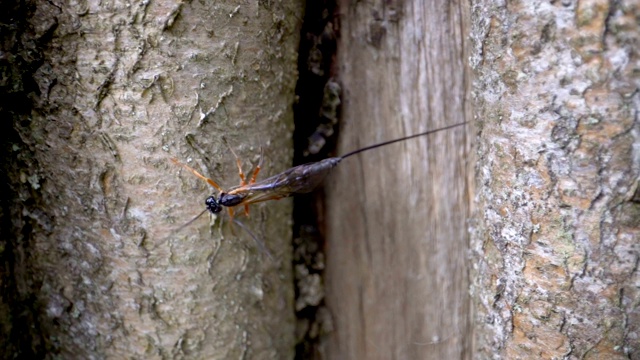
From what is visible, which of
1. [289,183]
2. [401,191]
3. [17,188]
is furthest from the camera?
[401,191]

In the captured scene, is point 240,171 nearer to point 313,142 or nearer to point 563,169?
point 313,142

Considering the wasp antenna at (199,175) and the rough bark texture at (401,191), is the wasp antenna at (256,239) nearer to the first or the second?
the wasp antenna at (199,175)

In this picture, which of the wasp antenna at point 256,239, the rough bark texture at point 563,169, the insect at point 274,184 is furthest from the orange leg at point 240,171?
the rough bark texture at point 563,169

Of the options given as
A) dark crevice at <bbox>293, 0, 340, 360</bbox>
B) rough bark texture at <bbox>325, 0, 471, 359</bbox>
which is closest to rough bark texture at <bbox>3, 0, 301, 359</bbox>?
dark crevice at <bbox>293, 0, 340, 360</bbox>

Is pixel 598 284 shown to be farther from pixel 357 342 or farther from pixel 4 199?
pixel 4 199

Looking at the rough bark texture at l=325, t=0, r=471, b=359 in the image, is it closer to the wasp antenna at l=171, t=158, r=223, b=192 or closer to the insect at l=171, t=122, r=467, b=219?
the insect at l=171, t=122, r=467, b=219

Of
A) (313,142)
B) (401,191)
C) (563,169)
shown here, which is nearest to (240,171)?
(313,142)

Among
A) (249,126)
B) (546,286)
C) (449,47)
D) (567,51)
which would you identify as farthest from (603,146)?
(249,126)
